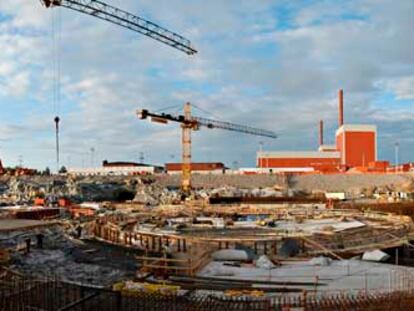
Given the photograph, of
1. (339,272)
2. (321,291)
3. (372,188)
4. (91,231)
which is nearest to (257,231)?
(91,231)

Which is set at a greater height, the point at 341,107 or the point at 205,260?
the point at 341,107

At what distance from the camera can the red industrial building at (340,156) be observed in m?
86.7

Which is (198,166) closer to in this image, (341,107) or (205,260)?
(341,107)

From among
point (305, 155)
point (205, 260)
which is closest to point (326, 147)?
point (305, 155)

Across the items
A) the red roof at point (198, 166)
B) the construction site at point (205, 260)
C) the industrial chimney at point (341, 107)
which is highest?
the industrial chimney at point (341, 107)

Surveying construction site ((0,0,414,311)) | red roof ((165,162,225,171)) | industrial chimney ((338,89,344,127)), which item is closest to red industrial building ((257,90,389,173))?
industrial chimney ((338,89,344,127))

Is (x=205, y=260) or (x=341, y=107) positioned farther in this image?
(x=341, y=107)

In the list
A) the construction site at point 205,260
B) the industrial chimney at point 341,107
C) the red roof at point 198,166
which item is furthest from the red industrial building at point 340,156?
the construction site at point 205,260

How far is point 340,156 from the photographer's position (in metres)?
90.4

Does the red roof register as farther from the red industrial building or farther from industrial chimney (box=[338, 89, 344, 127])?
industrial chimney (box=[338, 89, 344, 127])

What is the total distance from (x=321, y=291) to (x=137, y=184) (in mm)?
58972

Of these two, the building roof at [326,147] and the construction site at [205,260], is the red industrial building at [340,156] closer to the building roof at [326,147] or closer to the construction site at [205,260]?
the building roof at [326,147]

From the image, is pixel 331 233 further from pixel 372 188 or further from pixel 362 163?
pixel 362 163

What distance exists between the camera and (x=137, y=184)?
70625 millimetres
